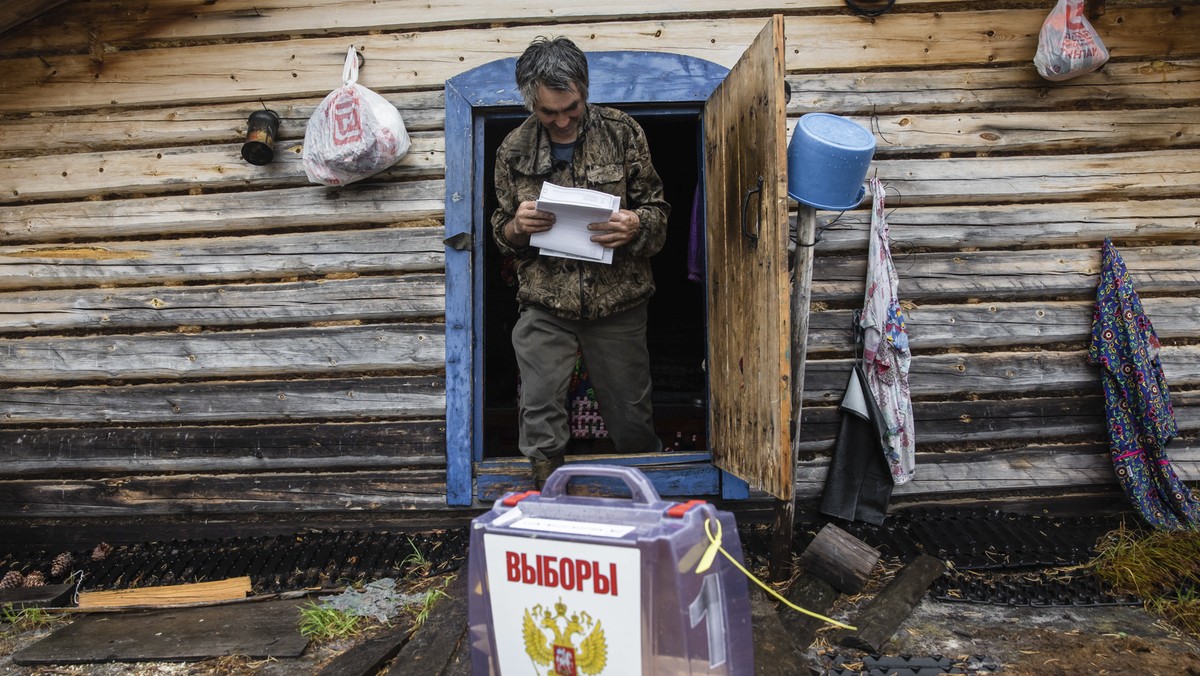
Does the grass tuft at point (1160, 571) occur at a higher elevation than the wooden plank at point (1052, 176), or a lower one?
lower

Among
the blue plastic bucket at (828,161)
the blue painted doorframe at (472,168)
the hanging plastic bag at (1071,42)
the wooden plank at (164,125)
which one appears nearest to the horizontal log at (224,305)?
the blue painted doorframe at (472,168)

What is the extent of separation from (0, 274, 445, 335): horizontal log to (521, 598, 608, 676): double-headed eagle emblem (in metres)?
2.35

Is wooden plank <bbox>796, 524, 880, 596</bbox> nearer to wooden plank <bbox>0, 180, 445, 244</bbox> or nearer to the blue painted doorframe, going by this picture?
the blue painted doorframe

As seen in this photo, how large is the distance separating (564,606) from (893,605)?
1859 mm

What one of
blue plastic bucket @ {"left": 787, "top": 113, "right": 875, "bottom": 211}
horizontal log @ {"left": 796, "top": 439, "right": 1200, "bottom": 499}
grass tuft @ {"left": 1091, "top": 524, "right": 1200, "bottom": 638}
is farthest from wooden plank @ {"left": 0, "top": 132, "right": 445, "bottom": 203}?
grass tuft @ {"left": 1091, "top": 524, "right": 1200, "bottom": 638}

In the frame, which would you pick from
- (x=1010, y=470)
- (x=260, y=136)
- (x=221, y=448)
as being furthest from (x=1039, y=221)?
(x=221, y=448)

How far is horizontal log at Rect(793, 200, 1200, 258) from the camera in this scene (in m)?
3.99

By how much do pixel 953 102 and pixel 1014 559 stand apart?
2.33 m

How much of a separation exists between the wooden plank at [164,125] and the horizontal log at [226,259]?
547 millimetres

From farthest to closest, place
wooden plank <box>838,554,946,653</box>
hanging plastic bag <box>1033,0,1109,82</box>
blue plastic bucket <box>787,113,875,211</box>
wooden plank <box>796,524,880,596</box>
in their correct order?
hanging plastic bag <box>1033,0,1109,82</box>, wooden plank <box>796,524,880,596</box>, blue plastic bucket <box>787,113,875,211</box>, wooden plank <box>838,554,946,653</box>

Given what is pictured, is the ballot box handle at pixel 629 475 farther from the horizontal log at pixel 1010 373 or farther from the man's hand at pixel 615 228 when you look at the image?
the horizontal log at pixel 1010 373

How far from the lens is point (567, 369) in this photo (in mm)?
3586

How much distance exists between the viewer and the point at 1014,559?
358cm

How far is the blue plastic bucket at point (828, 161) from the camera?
3.07 meters
